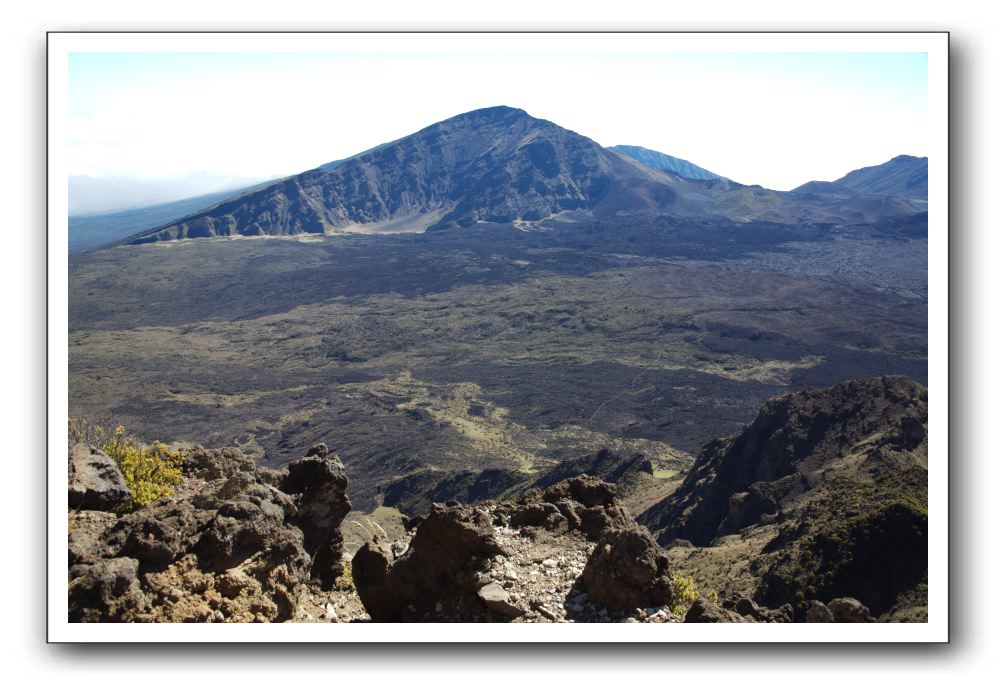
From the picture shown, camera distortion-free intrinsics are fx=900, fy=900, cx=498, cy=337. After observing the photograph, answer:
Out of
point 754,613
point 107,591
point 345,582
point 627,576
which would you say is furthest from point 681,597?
point 107,591

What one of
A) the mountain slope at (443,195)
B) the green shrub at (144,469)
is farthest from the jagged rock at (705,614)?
the mountain slope at (443,195)

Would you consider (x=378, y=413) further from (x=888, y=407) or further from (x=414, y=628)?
(x=414, y=628)

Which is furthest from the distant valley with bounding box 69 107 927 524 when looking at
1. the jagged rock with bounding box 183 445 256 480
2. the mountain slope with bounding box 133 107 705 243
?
the jagged rock with bounding box 183 445 256 480

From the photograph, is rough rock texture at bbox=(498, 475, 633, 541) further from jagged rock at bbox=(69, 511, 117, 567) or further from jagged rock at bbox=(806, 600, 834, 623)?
jagged rock at bbox=(69, 511, 117, 567)

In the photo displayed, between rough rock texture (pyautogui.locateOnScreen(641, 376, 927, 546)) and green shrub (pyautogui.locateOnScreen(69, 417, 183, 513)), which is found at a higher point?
green shrub (pyautogui.locateOnScreen(69, 417, 183, 513))

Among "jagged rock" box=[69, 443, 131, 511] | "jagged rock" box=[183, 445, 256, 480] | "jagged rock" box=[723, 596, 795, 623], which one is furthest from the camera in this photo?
"jagged rock" box=[183, 445, 256, 480]

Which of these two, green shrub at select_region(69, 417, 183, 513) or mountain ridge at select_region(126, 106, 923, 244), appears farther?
mountain ridge at select_region(126, 106, 923, 244)

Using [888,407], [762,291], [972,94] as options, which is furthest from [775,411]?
[762,291]
